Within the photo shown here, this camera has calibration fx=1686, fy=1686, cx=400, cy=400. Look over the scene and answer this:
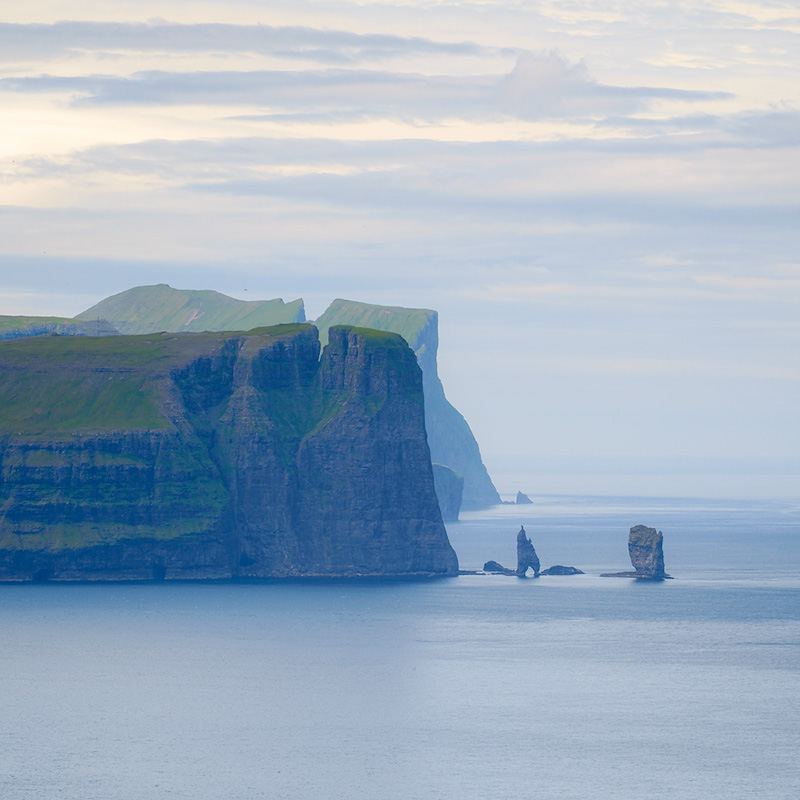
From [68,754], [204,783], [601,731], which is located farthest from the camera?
[601,731]

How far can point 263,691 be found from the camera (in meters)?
175

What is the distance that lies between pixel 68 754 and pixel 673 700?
62140 millimetres

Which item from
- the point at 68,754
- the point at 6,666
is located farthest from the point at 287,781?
the point at 6,666

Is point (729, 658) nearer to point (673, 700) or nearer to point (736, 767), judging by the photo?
point (673, 700)

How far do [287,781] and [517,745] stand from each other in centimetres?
2338

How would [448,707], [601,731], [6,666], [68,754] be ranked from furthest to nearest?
[6,666] < [448,707] < [601,731] < [68,754]

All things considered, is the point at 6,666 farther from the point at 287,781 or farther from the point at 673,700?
the point at 673,700

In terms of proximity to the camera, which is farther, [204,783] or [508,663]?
[508,663]

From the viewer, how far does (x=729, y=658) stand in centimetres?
19925

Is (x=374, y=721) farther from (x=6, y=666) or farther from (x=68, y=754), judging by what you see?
(x=6, y=666)


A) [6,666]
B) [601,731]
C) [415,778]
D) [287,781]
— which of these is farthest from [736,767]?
[6,666]

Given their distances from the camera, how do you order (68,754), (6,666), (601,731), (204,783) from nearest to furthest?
(204,783) → (68,754) → (601,731) → (6,666)

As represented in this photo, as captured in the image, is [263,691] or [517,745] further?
[263,691]

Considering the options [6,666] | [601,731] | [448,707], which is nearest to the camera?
[601,731]
